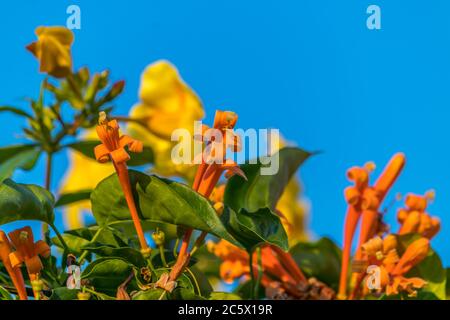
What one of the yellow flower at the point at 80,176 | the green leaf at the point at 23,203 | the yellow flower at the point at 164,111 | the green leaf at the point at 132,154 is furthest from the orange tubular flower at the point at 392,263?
the yellow flower at the point at 80,176

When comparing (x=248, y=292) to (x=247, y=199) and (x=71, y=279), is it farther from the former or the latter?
(x=71, y=279)

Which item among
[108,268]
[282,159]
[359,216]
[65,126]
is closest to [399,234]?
[359,216]

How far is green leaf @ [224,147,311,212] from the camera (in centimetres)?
141

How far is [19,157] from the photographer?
2.08m

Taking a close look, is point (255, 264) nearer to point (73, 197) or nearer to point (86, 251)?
point (73, 197)

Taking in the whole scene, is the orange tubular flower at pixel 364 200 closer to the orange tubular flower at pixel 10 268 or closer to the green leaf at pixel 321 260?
the green leaf at pixel 321 260

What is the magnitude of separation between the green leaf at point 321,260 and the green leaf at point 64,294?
736 mm

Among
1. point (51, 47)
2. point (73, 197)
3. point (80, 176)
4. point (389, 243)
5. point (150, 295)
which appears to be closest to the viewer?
point (150, 295)

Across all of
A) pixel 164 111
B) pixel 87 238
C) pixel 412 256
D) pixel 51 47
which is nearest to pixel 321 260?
pixel 412 256

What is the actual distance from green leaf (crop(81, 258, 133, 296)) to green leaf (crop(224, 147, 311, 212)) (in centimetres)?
25

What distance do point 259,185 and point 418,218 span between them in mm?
344

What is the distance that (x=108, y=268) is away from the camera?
1175 mm

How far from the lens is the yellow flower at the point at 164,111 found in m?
2.61

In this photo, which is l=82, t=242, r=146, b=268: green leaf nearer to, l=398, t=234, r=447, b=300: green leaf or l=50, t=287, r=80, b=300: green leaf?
l=50, t=287, r=80, b=300: green leaf
